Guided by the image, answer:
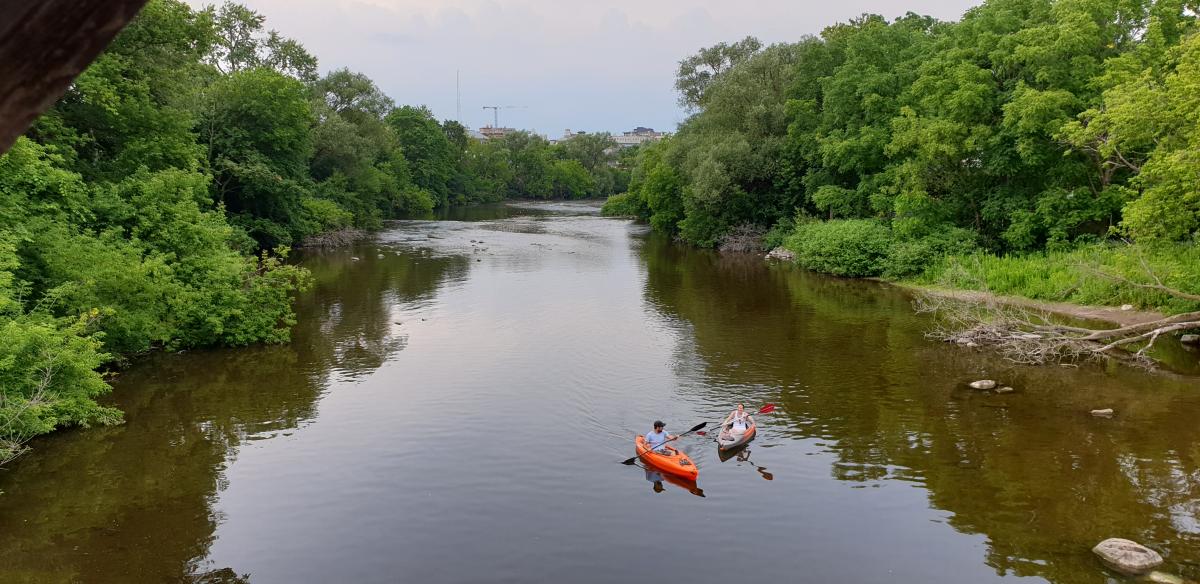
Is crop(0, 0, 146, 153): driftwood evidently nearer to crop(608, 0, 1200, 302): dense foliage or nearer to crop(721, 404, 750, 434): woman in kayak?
crop(721, 404, 750, 434): woman in kayak

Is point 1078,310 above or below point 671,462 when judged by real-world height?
above

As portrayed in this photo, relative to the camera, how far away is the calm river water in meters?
14.7

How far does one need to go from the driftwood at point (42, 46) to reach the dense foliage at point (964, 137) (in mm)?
28804

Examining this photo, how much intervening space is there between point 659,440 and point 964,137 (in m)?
29.2

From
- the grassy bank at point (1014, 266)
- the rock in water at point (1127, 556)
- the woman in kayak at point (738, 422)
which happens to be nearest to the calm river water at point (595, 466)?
the rock in water at point (1127, 556)

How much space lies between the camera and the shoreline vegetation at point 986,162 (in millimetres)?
27297

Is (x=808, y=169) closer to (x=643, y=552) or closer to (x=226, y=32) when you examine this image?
(x=643, y=552)

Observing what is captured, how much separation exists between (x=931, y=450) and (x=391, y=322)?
22.0 metres

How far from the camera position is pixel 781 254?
5459 cm

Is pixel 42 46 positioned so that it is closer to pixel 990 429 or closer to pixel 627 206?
pixel 990 429

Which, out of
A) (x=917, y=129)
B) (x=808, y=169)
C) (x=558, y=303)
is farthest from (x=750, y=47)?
(x=558, y=303)

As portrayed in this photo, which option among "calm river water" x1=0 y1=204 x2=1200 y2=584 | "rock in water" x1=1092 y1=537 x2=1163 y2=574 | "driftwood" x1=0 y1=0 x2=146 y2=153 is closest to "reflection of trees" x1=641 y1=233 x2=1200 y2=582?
"calm river water" x1=0 y1=204 x2=1200 y2=584

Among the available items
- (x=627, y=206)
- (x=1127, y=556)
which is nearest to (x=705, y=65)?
(x=627, y=206)

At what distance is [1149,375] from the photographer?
24703 mm
